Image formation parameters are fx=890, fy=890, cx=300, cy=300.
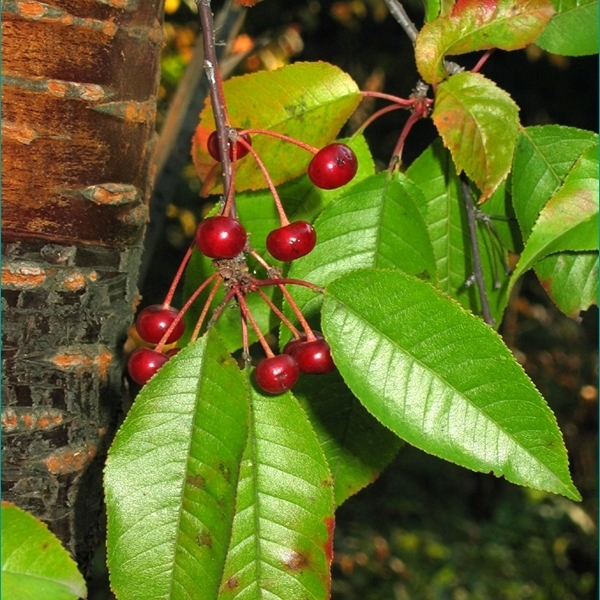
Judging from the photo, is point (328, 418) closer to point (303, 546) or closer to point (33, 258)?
point (303, 546)

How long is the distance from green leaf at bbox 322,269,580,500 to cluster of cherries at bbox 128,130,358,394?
0.05 m

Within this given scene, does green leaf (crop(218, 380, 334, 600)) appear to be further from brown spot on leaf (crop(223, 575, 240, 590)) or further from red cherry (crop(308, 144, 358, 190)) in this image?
red cherry (crop(308, 144, 358, 190))

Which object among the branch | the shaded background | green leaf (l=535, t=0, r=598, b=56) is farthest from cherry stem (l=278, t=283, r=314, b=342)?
the shaded background

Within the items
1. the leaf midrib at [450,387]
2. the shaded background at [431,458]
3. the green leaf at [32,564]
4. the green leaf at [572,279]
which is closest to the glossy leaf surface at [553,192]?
the green leaf at [572,279]

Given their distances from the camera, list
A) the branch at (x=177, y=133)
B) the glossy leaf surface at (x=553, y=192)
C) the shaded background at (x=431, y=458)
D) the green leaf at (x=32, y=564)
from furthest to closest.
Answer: the shaded background at (x=431, y=458), the branch at (x=177, y=133), the glossy leaf surface at (x=553, y=192), the green leaf at (x=32, y=564)

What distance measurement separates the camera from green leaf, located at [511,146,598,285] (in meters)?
0.69

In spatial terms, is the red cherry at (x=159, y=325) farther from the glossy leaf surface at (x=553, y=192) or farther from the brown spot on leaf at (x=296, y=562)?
the glossy leaf surface at (x=553, y=192)

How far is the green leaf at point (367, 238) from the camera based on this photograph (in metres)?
0.84

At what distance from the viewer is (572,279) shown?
0.87 m

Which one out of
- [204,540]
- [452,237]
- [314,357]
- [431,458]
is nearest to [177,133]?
[452,237]

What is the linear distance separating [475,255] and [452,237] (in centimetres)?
7

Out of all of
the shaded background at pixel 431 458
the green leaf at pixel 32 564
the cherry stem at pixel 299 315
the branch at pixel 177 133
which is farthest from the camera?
the shaded background at pixel 431 458

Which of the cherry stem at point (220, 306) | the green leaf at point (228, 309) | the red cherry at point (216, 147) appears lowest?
the green leaf at point (228, 309)

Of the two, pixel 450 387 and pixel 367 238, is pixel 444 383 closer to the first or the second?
pixel 450 387
